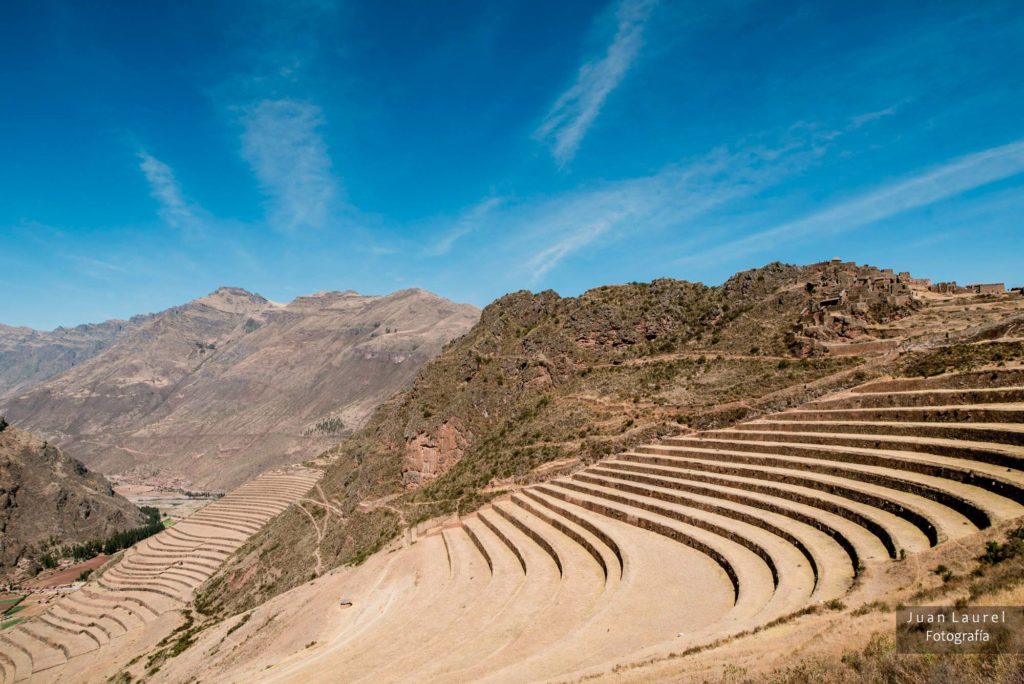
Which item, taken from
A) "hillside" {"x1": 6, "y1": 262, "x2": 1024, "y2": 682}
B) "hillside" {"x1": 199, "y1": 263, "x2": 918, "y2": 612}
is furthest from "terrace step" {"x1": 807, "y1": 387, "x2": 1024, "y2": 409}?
"hillside" {"x1": 199, "y1": 263, "x2": 918, "y2": 612}

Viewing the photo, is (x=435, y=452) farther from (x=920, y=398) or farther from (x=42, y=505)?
(x=42, y=505)

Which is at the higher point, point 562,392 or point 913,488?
point 562,392

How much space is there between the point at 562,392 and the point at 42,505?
10790 centimetres

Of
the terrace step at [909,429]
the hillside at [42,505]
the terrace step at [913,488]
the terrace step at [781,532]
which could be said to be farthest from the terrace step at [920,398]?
the hillside at [42,505]

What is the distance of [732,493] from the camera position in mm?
18984

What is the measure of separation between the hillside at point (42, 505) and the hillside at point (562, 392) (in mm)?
64652

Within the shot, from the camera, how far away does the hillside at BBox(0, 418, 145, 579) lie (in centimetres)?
8569

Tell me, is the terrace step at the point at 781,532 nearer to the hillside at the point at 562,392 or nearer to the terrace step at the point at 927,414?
the terrace step at the point at 927,414

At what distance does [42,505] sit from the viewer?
94.1 m

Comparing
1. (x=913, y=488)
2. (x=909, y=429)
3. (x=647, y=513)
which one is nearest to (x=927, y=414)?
(x=909, y=429)

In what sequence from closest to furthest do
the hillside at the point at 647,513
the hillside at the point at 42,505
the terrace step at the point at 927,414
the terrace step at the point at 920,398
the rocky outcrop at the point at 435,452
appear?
the hillside at the point at 647,513
the terrace step at the point at 927,414
the terrace step at the point at 920,398
the rocky outcrop at the point at 435,452
the hillside at the point at 42,505

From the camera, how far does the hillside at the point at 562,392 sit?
32250mm

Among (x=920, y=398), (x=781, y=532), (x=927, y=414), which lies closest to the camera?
(x=781, y=532)

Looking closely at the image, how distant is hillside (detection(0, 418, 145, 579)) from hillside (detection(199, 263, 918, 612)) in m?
64.7
